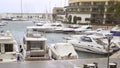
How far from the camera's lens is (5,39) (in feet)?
79.6

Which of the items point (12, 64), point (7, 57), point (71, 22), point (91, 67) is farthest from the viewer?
point (71, 22)

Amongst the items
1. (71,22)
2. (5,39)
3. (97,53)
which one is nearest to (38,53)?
(5,39)

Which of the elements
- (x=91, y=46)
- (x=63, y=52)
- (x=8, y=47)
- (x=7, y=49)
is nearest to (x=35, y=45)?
(x=63, y=52)

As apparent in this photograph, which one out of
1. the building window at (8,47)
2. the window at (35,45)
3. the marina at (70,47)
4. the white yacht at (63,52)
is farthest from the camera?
the window at (35,45)

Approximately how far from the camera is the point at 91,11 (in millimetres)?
81250

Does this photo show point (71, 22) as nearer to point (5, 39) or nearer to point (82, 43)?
point (82, 43)

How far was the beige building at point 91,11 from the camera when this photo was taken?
77.9 metres

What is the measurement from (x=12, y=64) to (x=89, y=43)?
754 inches

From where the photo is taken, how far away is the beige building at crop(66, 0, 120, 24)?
77938 mm

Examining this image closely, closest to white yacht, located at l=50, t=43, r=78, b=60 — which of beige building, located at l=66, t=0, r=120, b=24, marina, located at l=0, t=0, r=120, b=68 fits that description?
marina, located at l=0, t=0, r=120, b=68

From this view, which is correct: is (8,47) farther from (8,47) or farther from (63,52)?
(63,52)

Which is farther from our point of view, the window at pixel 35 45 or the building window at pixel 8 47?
the window at pixel 35 45

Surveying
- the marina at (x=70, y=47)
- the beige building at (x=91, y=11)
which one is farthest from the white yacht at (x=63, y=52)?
the beige building at (x=91, y=11)

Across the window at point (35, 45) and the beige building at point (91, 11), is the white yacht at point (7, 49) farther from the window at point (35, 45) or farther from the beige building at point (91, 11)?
the beige building at point (91, 11)
